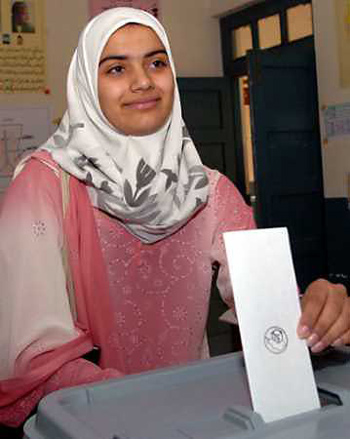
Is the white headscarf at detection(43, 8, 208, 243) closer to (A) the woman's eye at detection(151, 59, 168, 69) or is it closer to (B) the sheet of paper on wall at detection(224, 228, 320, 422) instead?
(A) the woman's eye at detection(151, 59, 168, 69)

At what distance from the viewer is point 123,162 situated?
4.24 feet

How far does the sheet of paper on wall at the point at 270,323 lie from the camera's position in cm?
66

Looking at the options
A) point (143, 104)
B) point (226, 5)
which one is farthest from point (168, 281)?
point (226, 5)

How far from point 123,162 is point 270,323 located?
68 cm

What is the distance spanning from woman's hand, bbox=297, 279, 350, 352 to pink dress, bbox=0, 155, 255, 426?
A: 358 mm

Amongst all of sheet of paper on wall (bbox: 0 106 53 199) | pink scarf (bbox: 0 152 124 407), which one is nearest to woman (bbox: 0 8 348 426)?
pink scarf (bbox: 0 152 124 407)

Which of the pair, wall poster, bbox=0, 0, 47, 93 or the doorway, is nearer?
the doorway

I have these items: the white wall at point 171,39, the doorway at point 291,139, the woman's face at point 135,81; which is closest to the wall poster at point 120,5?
the white wall at point 171,39

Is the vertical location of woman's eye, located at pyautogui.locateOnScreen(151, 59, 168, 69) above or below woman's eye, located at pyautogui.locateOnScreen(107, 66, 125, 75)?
above

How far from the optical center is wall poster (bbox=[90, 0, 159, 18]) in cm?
392

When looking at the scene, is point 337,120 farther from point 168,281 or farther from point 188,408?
point 188,408

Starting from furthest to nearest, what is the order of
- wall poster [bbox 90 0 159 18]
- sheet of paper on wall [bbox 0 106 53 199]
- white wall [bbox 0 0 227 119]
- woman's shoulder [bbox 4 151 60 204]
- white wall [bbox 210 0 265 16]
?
white wall [bbox 210 0 265 16], wall poster [bbox 90 0 159 18], white wall [bbox 0 0 227 119], sheet of paper on wall [bbox 0 106 53 199], woman's shoulder [bbox 4 151 60 204]

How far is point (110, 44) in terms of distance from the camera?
4.12 feet

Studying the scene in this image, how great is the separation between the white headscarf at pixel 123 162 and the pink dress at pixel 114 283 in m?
0.03
